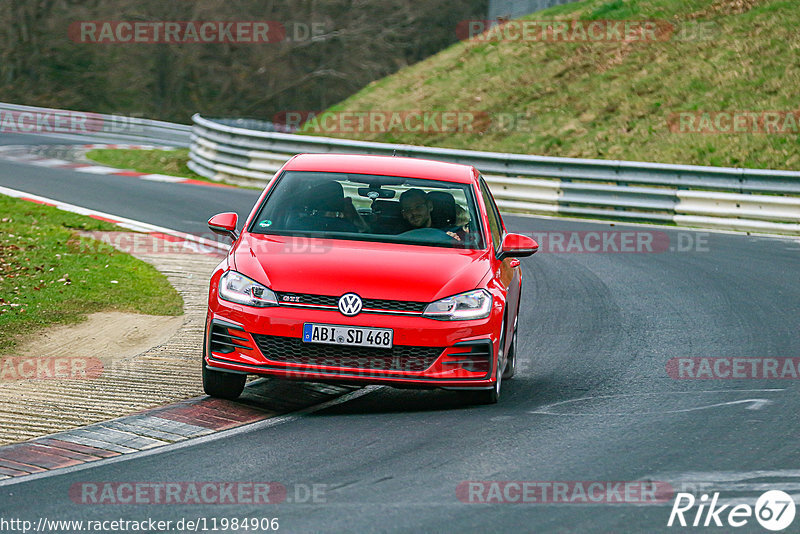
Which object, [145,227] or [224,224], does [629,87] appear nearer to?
[145,227]

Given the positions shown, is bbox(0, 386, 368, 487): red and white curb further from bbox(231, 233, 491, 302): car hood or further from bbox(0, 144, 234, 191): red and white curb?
bbox(0, 144, 234, 191): red and white curb

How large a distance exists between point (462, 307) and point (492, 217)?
5.91 ft

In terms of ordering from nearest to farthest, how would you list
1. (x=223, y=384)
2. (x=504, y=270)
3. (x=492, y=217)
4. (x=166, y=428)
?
(x=166, y=428), (x=223, y=384), (x=504, y=270), (x=492, y=217)

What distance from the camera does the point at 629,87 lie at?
2969 cm

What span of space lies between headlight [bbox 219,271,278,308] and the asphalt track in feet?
2.61

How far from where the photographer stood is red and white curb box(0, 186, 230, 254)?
1534cm

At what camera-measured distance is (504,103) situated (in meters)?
31.1

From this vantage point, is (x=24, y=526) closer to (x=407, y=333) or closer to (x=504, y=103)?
(x=407, y=333)

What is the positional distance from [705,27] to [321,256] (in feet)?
84.7

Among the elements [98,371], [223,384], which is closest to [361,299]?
[223,384]

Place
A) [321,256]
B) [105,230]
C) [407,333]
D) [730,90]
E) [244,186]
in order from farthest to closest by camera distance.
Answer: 1. [730,90]
2. [244,186]
3. [105,230]
4. [321,256]
5. [407,333]

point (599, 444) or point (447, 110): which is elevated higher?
point (447, 110)

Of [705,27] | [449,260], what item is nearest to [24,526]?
[449,260]

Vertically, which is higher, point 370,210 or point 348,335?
point 370,210
